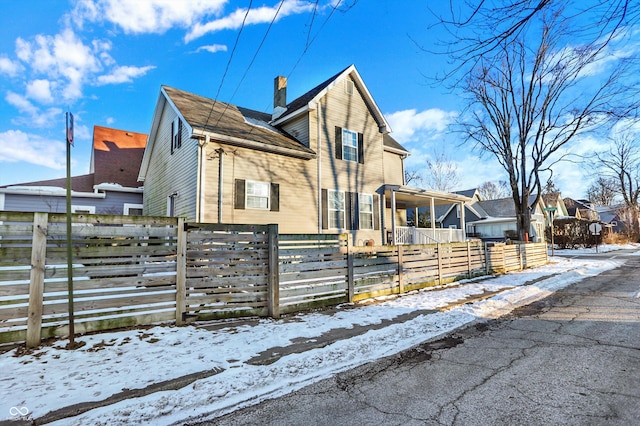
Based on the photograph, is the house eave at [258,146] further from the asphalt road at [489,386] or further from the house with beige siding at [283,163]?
the asphalt road at [489,386]

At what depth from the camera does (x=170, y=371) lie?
3.27 meters

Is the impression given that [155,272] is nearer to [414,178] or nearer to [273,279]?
[273,279]

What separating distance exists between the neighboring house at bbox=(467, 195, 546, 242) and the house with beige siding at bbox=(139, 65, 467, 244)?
20.3 metres

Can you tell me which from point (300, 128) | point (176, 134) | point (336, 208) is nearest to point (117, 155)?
point (176, 134)

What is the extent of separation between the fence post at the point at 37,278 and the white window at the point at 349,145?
10634mm

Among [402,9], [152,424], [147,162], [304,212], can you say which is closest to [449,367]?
[152,424]

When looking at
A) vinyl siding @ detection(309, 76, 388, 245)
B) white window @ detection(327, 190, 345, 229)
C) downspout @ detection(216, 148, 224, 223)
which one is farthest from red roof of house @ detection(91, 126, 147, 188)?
white window @ detection(327, 190, 345, 229)

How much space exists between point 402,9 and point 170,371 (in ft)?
17.1

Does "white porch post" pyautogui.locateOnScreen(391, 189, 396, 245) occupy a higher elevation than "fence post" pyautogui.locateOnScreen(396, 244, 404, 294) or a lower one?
higher

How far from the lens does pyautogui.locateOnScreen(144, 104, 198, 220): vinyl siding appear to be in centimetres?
1008

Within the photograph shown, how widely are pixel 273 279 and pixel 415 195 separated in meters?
10.6

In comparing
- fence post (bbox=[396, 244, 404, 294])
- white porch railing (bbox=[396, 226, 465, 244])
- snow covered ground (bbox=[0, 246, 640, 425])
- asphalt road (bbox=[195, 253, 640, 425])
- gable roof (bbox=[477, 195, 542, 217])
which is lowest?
asphalt road (bbox=[195, 253, 640, 425])

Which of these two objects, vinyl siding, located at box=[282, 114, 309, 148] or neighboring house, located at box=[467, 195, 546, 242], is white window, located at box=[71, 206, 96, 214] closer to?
vinyl siding, located at box=[282, 114, 309, 148]

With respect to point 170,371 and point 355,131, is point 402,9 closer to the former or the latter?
point 170,371
